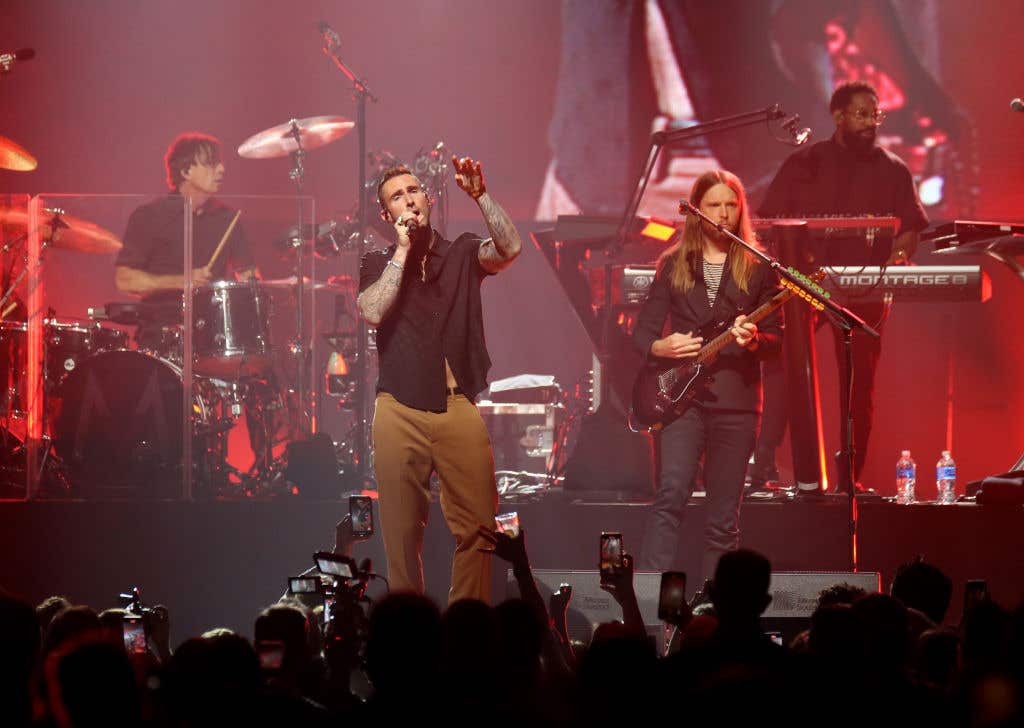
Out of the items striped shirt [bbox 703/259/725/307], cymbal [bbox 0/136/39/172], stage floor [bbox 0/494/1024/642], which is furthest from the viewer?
cymbal [bbox 0/136/39/172]

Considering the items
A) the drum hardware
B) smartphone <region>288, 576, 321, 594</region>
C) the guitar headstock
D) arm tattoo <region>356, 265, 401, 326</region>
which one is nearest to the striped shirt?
the guitar headstock

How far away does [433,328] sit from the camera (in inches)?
191

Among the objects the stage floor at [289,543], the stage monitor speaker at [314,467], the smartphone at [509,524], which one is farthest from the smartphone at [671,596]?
the stage monitor speaker at [314,467]

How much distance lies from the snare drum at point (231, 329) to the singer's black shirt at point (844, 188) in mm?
3207

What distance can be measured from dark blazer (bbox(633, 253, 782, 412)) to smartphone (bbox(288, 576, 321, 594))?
7.81ft

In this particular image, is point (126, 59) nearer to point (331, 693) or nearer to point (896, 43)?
point (896, 43)

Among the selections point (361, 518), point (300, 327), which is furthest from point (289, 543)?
point (361, 518)

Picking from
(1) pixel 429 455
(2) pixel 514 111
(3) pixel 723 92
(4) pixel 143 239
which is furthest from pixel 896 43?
(1) pixel 429 455

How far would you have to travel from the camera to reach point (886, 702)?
226 cm

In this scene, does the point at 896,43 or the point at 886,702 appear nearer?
the point at 886,702

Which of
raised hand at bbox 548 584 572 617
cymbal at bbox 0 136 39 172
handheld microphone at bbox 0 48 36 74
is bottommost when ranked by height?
raised hand at bbox 548 584 572 617

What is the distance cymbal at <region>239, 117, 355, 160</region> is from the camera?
369 inches

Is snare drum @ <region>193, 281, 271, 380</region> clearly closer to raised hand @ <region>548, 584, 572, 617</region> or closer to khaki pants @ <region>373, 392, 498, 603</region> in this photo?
khaki pants @ <region>373, 392, 498, 603</region>

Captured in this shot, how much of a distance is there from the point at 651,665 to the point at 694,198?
3.64 meters
